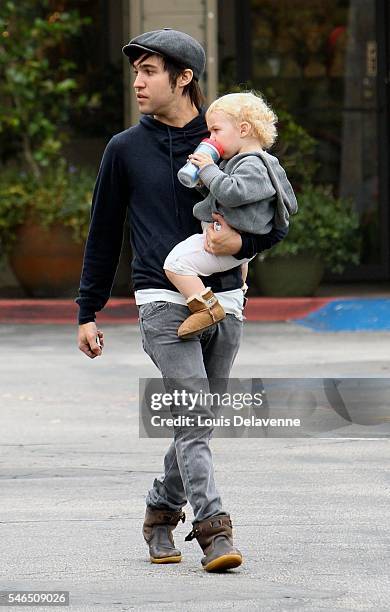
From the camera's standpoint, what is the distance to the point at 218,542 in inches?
221

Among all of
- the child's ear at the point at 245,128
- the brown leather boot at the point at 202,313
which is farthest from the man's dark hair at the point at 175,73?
the brown leather boot at the point at 202,313

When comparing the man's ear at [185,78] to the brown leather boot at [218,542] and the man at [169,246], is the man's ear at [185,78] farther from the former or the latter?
the brown leather boot at [218,542]

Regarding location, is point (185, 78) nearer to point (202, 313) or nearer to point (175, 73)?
point (175, 73)

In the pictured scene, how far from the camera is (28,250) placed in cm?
1516

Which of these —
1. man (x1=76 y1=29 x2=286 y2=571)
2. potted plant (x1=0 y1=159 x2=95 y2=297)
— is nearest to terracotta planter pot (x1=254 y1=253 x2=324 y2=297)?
potted plant (x1=0 y1=159 x2=95 y2=297)

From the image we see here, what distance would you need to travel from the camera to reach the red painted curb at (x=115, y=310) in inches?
582

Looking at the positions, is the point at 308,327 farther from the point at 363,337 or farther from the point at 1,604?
the point at 1,604

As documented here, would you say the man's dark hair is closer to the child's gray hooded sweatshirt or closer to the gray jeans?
the child's gray hooded sweatshirt

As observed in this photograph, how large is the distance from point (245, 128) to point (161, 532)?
5.00ft

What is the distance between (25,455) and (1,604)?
10.5 feet

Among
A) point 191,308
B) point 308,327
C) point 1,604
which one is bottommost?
point 308,327

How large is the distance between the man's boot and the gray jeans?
0.11 metres

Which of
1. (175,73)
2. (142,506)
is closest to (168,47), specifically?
(175,73)

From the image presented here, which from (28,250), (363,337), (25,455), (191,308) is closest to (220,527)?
(191,308)
